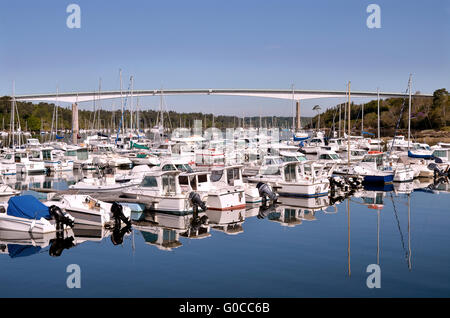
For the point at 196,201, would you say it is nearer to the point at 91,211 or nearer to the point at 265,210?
the point at 265,210

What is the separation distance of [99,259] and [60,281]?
5.76 ft

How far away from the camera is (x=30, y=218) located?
→ 15656mm

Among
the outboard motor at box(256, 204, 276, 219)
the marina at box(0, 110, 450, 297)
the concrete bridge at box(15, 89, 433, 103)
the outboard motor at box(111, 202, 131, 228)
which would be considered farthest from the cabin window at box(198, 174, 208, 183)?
the concrete bridge at box(15, 89, 433, 103)

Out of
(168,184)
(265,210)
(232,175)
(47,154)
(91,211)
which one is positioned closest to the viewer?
(91,211)

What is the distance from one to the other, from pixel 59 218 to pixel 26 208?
1.09m

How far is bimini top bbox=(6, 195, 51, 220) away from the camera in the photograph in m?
15.7

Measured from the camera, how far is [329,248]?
14.7m

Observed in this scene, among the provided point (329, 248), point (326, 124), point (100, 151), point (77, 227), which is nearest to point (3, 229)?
point (77, 227)

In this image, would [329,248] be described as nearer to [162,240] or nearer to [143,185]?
[162,240]

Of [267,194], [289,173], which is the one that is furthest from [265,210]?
[289,173]

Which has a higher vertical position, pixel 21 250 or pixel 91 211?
pixel 91 211

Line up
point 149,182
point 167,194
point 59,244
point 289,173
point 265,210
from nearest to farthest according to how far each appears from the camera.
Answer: point 59,244
point 167,194
point 149,182
point 265,210
point 289,173

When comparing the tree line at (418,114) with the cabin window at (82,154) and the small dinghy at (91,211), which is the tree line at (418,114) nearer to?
the cabin window at (82,154)

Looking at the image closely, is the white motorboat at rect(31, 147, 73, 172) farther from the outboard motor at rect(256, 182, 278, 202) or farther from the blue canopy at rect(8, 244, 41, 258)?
the blue canopy at rect(8, 244, 41, 258)
